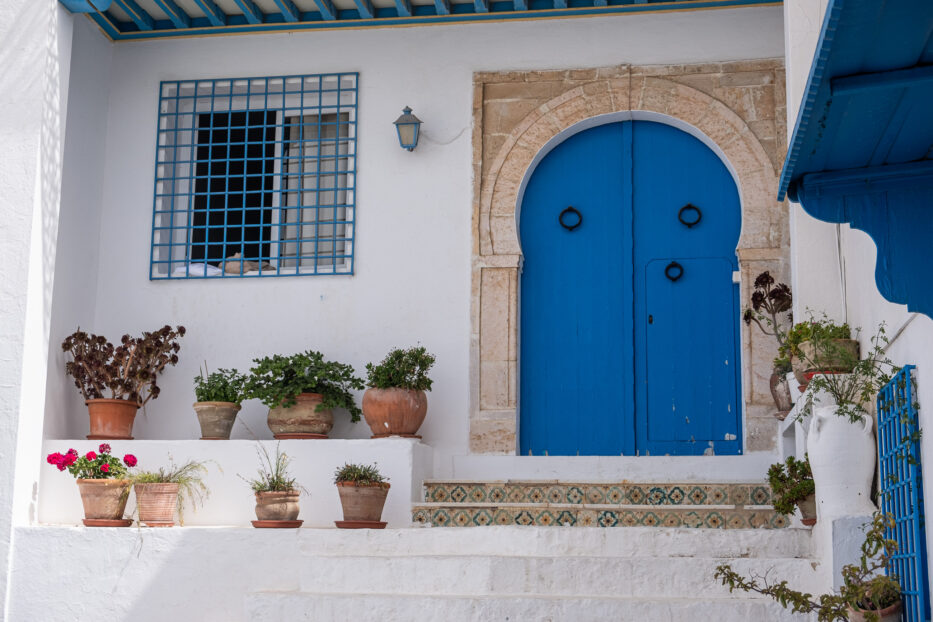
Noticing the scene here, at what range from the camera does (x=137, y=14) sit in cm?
870

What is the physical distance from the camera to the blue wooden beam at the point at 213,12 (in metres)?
8.47

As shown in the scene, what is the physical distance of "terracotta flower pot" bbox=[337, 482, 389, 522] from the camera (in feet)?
22.5

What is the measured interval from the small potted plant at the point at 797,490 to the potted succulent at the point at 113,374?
434 centimetres

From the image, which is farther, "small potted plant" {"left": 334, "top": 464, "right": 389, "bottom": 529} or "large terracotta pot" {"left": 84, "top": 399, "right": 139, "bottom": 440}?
"large terracotta pot" {"left": 84, "top": 399, "right": 139, "bottom": 440}

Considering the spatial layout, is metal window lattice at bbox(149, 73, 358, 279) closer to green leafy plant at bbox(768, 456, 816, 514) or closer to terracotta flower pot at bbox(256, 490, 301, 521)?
terracotta flower pot at bbox(256, 490, 301, 521)

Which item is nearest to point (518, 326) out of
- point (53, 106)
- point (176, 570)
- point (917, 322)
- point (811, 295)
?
point (811, 295)

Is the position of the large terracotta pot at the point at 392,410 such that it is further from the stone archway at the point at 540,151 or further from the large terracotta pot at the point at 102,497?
the large terracotta pot at the point at 102,497

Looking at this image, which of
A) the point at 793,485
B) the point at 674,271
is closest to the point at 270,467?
the point at 674,271

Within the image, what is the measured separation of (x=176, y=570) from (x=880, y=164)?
4866 mm

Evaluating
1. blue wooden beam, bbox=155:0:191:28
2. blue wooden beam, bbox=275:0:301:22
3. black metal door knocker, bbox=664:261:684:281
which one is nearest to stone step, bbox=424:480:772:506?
black metal door knocker, bbox=664:261:684:281

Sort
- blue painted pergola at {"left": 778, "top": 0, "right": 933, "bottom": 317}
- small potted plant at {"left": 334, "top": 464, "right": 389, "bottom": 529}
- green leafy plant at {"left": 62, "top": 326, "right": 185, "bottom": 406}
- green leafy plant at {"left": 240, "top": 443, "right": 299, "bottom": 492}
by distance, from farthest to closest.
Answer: green leafy plant at {"left": 62, "top": 326, "right": 185, "bottom": 406}
green leafy plant at {"left": 240, "top": 443, "right": 299, "bottom": 492}
small potted plant at {"left": 334, "top": 464, "right": 389, "bottom": 529}
blue painted pergola at {"left": 778, "top": 0, "right": 933, "bottom": 317}

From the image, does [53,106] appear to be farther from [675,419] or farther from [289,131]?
[675,419]

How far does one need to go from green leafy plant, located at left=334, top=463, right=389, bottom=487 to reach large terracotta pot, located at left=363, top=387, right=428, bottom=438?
23.6 inches

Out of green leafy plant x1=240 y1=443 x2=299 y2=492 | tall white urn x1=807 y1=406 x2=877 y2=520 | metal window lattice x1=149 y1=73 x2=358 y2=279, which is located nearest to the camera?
tall white urn x1=807 y1=406 x2=877 y2=520
